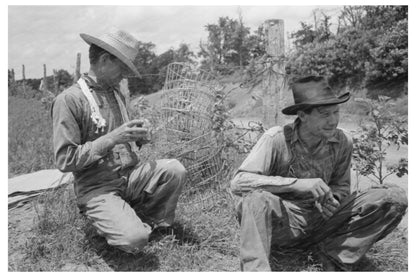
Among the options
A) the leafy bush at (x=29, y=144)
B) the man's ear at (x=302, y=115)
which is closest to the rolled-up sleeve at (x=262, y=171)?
the man's ear at (x=302, y=115)

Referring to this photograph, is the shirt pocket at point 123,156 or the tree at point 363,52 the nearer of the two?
the shirt pocket at point 123,156

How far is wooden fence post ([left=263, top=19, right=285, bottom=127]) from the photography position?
4848mm

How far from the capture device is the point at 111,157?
347 centimetres

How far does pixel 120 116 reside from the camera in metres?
3.59

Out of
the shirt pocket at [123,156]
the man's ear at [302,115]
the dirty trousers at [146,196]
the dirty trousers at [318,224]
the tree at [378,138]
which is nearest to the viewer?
the dirty trousers at [318,224]

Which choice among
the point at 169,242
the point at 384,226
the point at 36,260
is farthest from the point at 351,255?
the point at 36,260

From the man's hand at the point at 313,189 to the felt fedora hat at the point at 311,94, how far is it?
1.60 feet

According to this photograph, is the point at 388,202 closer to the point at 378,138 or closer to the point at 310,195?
the point at 310,195

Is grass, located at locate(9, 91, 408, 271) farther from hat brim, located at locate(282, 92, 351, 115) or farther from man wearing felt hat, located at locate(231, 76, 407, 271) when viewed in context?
hat brim, located at locate(282, 92, 351, 115)

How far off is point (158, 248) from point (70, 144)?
100 centimetres

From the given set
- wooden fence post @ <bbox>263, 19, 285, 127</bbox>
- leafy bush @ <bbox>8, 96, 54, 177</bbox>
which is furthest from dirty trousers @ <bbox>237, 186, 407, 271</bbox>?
leafy bush @ <bbox>8, 96, 54, 177</bbox>

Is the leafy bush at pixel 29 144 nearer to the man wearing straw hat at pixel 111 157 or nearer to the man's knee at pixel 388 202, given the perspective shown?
the man wearing straw hat at pixel 111 157

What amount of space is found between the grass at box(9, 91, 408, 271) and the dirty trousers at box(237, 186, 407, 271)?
0.63 feet

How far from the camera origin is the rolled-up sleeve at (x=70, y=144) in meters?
3.17
